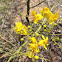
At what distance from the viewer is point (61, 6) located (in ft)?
5.43

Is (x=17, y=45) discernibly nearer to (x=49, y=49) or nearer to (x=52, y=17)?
(x=49, y=49)

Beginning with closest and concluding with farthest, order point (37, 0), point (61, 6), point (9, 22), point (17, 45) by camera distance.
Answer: point (17, 45)
point (9, 22)
point (61, 6)
point (37, 0)

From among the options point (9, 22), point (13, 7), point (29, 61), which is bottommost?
point (29, 61)

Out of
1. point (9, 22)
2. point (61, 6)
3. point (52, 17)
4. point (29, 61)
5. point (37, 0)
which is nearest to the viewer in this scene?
point (52, 17)

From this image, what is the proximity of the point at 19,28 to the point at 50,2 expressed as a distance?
116 cm

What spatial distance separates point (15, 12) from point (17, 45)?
31.0 inches

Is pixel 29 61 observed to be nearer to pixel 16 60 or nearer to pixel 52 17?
pixel 16 60

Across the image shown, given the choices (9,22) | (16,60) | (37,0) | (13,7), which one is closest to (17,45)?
(16,60)

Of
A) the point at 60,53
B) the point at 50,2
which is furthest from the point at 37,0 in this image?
the point at 60,53

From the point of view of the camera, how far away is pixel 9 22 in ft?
5.00

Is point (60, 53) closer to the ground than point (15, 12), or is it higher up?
closer to the ground

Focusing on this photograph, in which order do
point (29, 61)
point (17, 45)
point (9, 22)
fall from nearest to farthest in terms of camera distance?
point (29, 61)
point (17, 45)
point (9, 22)

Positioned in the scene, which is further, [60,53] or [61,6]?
[61,6]

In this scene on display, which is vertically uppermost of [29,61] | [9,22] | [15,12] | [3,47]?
[15,12]
